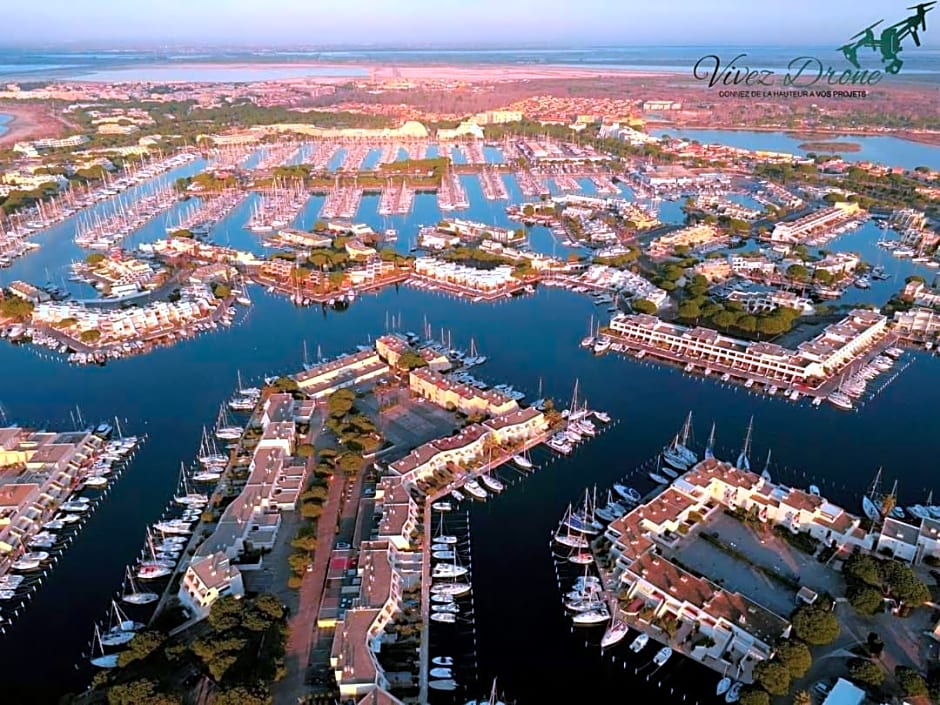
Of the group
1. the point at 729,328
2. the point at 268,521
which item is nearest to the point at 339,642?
the point at 268,521

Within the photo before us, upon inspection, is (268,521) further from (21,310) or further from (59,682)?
(21,310)

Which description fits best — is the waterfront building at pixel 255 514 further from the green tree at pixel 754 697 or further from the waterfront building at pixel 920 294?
the waterfront building at pixel 920 294

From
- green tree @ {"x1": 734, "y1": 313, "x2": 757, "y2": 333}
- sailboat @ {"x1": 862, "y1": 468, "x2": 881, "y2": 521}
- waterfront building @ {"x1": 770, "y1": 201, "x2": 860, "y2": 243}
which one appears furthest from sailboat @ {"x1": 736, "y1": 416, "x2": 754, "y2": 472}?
waterfront building @ {"x1": 770, "y1": 201, "x2": 860, "y2": 243}

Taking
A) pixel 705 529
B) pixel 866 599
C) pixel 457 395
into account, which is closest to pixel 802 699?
pixel 866 599

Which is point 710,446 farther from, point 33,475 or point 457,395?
point 33,475

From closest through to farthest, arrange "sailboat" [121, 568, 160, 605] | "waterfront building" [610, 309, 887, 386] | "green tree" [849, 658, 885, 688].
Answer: "green tree" [849, 658, 885, 688], "sailboat" [121, 568, 160, 605], "waterfront building" [610, 309, 887, 386]

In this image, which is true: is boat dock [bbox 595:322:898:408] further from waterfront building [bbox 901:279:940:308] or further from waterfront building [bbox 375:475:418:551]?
waterfront building [bbox 375:475:418:551]
